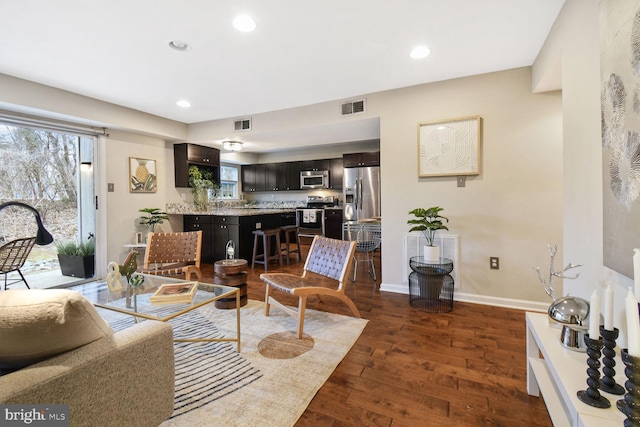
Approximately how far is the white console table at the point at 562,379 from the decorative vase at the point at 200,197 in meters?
5.32

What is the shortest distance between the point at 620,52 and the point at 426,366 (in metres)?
1.91

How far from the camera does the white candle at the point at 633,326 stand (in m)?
0.74

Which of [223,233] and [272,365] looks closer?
[272,365]

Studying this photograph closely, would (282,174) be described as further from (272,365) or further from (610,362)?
(610,362)

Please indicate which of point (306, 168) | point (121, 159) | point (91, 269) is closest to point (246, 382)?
point (91, 269)

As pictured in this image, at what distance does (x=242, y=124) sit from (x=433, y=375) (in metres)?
4.14

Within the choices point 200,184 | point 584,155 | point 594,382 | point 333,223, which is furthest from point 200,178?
point 594,382

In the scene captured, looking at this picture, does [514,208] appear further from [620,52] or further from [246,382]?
[246,382]

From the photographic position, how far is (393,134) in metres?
3.38

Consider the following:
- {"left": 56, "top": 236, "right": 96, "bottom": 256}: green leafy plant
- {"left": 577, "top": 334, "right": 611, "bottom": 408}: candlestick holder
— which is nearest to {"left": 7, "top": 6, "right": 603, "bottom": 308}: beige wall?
{"left": 56, "top": 236, "right": 96, "bottom": 256}: green leafy plant

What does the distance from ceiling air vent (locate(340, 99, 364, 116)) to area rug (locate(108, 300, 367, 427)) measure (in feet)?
8.17

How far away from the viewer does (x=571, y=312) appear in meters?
1.30

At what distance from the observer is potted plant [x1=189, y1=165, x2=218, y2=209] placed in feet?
17.2

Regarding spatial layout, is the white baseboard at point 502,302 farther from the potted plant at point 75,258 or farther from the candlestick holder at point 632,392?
the potted plant at point 75,258
